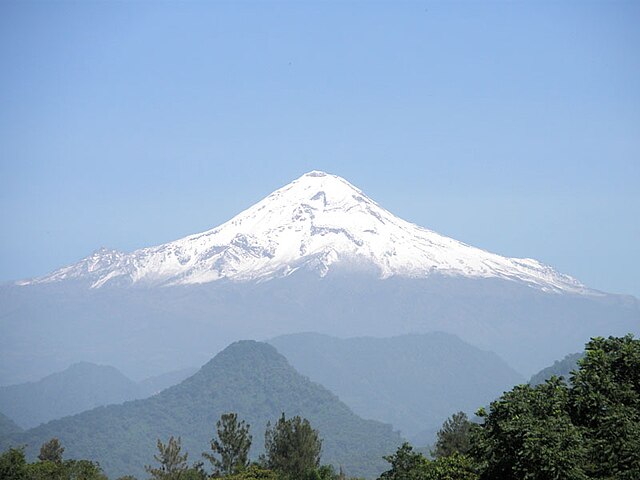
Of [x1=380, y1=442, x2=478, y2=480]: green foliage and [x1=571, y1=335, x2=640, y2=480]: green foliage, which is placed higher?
[x1=571, y1=335, x2=640, y2=480]: green foliage

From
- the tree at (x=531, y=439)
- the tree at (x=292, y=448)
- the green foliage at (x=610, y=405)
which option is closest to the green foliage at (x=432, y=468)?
the tree at (x=531, y=439)

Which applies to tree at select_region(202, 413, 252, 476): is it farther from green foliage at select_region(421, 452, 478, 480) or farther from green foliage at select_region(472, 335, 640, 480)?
green foliage at select_region(472, 335, 640, 480)

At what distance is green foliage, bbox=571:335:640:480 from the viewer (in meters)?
29.1

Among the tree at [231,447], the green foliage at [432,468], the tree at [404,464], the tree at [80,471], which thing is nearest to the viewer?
the green foliage at [432,468]

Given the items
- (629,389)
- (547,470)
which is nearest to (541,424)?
(547,470)

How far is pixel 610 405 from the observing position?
3144cm

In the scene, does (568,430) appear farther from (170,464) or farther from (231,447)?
(231,447)

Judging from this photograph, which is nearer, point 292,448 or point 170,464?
point 170,464

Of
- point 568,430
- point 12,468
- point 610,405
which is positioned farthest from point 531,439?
point 12,468

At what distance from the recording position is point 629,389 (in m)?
31.8

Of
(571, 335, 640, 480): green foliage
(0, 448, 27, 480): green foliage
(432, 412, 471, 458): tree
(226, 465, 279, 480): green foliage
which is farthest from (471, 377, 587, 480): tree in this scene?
(432, 412, 471, 458): tree

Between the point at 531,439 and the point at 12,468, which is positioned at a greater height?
the point at 531,439

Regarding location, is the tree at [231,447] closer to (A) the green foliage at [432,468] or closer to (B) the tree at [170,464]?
(B) the tree at [170,464]

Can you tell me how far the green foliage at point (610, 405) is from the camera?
29.1 meters
